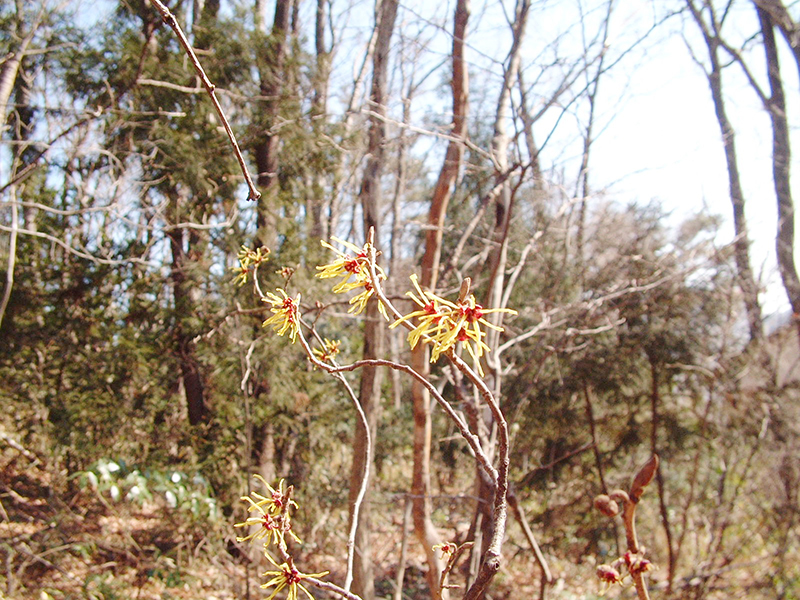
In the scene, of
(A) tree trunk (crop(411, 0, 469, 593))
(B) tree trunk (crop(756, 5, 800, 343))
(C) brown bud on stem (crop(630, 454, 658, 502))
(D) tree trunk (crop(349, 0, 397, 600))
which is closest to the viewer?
(C) brown bud on stem (crop(630, 454, 658, 502))

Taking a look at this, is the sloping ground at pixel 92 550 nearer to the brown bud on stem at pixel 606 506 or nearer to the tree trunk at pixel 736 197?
the brown bud on stem at pixel 606 506

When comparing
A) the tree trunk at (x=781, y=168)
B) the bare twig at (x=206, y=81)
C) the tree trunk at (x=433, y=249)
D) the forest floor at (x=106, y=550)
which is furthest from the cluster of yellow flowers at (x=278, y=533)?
the tree trunk at (x=781, y=168)

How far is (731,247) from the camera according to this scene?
475 centimetres

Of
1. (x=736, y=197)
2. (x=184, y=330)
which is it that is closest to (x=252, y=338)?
(x=184, y=330)

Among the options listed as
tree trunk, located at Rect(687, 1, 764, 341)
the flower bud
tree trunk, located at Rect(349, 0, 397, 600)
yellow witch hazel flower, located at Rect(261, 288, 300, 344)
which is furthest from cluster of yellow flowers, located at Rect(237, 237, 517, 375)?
tree trunk, located at Rect(687, 1, 764, 341)

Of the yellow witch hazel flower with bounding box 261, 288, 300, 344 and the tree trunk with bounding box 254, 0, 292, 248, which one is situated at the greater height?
the tree trunk with bounding box 254, 0, 292, 248

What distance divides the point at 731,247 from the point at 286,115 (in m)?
3.99

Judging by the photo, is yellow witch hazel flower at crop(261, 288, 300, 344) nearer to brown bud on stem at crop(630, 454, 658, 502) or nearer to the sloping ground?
brown bud on stem at crop(630, 454, 658, 502)

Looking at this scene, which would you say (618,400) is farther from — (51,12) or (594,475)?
(51,12)

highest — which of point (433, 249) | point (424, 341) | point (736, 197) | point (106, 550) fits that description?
point (736, 197)

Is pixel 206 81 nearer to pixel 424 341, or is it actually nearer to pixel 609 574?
pixel 424 341

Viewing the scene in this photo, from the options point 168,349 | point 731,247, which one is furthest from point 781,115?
point 168,349

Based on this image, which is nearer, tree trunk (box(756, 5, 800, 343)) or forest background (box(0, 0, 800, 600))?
forest background (box(0, 0, 800, 600))

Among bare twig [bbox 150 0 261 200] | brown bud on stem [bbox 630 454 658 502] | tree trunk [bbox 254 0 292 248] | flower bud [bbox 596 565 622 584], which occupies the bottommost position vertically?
flower bud [bbox 596 565 622 584]
